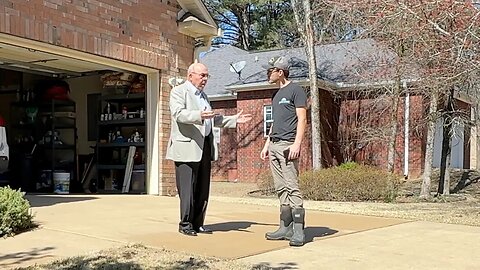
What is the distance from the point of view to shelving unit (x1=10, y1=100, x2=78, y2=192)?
1336cm

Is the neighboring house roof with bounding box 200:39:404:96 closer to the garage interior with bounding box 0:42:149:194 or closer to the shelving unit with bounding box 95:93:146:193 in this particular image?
the shelving unit with bounding box 95:93:146:193

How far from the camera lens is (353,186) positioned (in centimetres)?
1400

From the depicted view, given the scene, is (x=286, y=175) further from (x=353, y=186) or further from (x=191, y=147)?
(x=353, y=186)

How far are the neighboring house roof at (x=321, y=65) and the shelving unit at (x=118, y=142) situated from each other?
6218 mm

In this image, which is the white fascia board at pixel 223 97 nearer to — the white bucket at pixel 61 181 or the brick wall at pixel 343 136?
the brick wall at pixel 343 136

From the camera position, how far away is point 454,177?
2073 cm

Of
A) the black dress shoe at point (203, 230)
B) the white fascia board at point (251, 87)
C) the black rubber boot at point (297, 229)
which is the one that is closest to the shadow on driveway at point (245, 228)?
the black dress shoe at point (203, 230)

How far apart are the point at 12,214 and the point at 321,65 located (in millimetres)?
17974

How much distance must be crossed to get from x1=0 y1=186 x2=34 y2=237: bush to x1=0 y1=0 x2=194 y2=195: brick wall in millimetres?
3057

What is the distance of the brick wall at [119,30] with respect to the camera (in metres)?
8.73

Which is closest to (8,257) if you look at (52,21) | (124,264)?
(124,264)

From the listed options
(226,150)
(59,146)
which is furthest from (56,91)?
(226,150)

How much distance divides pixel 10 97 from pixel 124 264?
10.6 m

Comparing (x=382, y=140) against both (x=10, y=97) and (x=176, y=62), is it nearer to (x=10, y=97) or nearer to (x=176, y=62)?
(x=176, y=62)
